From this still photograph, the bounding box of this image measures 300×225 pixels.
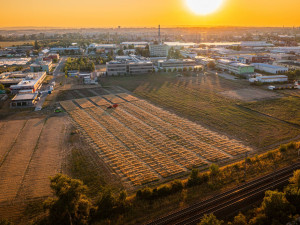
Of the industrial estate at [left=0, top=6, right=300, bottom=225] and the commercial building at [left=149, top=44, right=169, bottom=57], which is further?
the commercial building at [left=149, top=44, right=169, bottom=57]

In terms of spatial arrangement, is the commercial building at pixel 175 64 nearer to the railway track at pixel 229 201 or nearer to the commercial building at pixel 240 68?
the commercial building at pixel 240 68

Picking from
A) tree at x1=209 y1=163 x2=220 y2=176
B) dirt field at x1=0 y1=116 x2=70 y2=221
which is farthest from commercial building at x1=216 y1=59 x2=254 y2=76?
dirt field at x1=0 y1=116 x2=70 y2=221

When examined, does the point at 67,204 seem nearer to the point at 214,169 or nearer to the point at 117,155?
the point at 117,155

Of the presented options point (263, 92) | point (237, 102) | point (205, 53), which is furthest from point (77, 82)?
point (205, 53)

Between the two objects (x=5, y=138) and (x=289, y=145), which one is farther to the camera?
(x=5, y=138)

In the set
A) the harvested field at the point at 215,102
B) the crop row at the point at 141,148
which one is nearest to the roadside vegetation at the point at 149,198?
the crop row at the point at 141,148

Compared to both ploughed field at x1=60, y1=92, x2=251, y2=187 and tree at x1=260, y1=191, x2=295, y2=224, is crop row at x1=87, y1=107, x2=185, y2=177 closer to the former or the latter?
ploughed field at x1=60, y1=92, x2=251, y2=187

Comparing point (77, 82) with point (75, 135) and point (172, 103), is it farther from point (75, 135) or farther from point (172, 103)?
point (75, 135)
